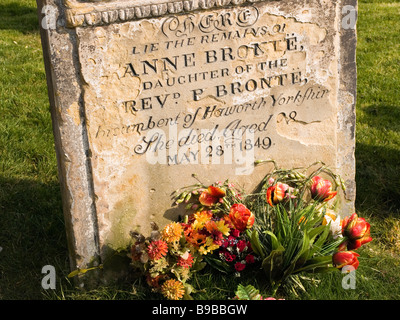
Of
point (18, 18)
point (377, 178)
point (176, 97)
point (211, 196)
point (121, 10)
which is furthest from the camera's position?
point (18, 18)

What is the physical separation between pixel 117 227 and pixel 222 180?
2.13 feet

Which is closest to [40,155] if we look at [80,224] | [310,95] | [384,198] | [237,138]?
[80,224]

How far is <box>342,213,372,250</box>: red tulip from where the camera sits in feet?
10.7

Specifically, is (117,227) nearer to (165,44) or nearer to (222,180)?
(222,180)

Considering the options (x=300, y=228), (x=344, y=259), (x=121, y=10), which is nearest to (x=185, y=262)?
(x=300, y=228)

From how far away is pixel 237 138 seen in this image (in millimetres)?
3332

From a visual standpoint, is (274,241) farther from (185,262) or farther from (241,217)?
(185,262)

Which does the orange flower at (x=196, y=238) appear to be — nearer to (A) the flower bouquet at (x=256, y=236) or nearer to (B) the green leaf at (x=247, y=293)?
(A) the flower bouquet at (x=256, y=236)

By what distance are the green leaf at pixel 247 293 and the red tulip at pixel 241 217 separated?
1.06 ft

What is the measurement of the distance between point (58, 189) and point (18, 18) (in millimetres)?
4139

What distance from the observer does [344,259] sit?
3100 mm

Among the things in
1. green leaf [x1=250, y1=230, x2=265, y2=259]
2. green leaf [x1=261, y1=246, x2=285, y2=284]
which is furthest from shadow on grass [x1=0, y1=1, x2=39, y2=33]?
green leaf [x1=261, y1=246, x2=285, y2=284]

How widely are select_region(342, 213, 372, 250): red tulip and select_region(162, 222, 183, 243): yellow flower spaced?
0.93 m

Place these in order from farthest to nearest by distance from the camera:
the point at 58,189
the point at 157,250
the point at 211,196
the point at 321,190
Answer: the point at 58,189
the point at 321,190
the point at 211,196
the point at 157,250
